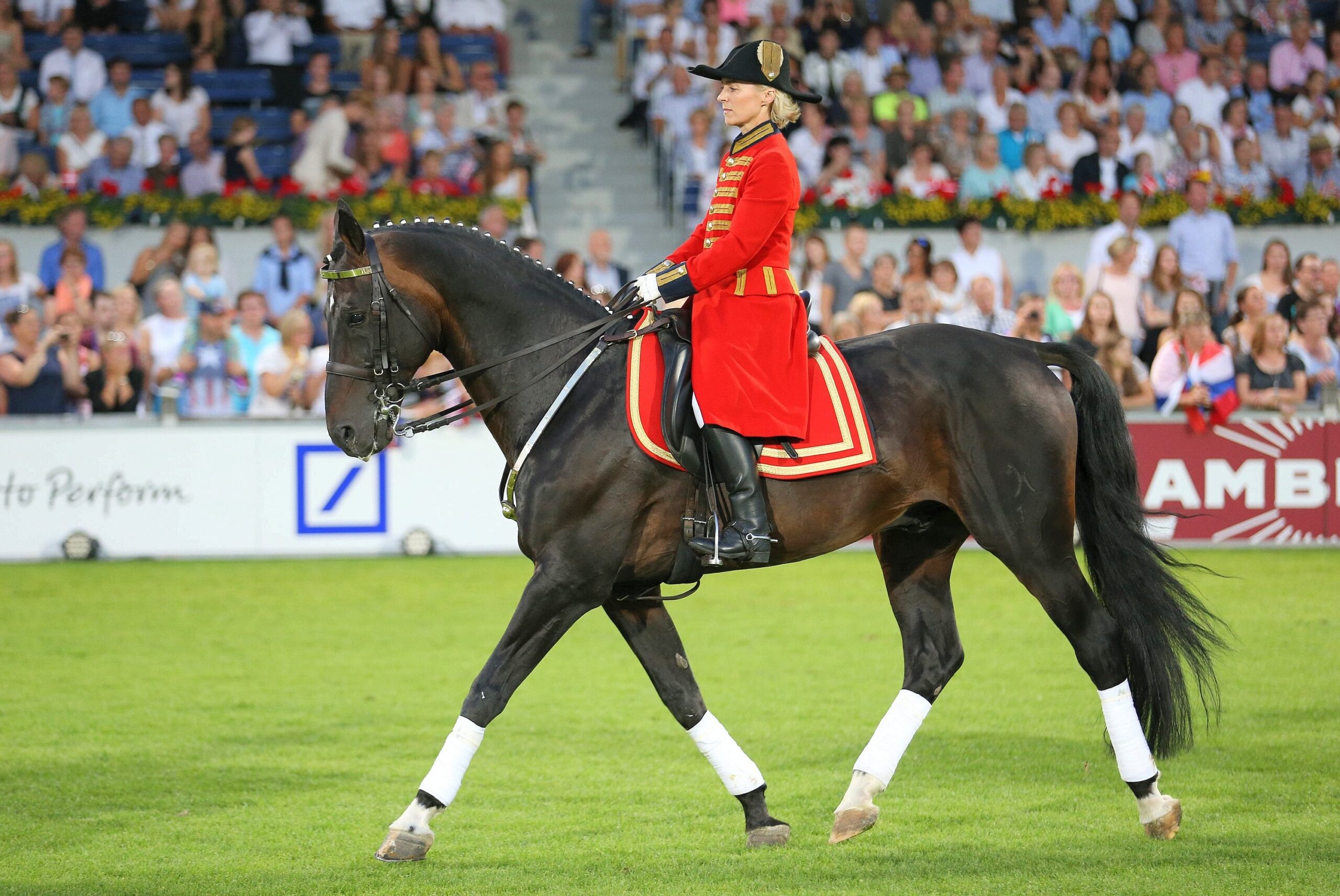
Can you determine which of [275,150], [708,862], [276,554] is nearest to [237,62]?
[275,150]

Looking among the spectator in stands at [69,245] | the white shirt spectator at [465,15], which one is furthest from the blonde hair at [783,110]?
the white shirt spectator at [465,15]

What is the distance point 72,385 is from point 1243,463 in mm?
9781

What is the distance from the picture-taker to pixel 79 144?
1681 centimetres

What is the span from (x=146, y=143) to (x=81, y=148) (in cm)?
69

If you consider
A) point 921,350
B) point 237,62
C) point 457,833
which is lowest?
point 457,833

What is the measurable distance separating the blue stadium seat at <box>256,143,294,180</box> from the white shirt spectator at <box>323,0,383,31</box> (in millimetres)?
2612

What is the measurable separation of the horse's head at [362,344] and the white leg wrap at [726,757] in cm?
154

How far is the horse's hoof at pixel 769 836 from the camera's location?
17.9 ft

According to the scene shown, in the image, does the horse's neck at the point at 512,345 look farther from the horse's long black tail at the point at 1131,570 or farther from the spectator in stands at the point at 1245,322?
the spectator in stands at the point at 1245,322

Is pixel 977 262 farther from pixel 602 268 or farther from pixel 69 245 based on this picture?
pixel 69 245

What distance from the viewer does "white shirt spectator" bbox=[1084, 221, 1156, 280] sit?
15688mm

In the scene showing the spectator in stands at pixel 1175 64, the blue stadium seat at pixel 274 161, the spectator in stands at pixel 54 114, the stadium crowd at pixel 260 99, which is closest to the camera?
the stadium crowd at pixel 260 99

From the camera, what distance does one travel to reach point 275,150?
17.4 metres

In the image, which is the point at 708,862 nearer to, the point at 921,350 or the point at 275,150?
the point at 921,350
